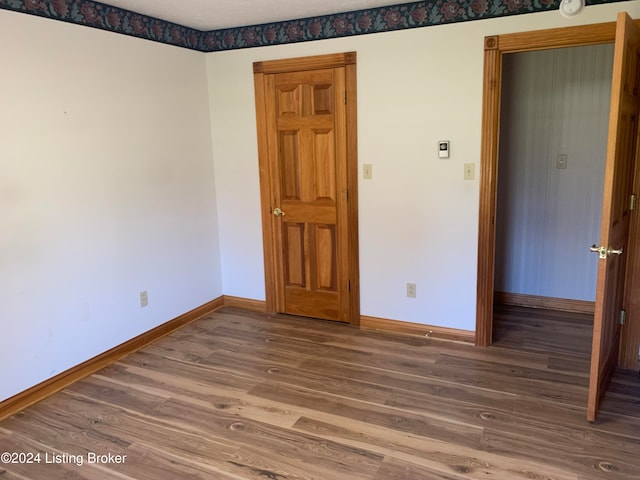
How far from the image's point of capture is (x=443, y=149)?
3.32 meters

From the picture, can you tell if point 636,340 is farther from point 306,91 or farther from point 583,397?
point 306,91

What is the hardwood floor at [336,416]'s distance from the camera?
2219 mm

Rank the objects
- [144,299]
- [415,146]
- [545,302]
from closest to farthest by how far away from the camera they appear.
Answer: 1. [415,146]
2. [144,299]
3. [545,302]

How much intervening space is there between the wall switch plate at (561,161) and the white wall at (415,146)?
3.93ft

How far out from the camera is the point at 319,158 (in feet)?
12.4

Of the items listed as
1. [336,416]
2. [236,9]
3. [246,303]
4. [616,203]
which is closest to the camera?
[616,203]

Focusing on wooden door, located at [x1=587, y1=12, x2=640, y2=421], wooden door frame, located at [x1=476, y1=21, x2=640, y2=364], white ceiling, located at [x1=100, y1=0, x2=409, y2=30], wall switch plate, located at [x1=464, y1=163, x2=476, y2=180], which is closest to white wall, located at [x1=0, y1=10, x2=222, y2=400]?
white ceiling, located at [x1=100, y1=0, x2=409, y2=30]

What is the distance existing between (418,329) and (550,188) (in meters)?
1.69

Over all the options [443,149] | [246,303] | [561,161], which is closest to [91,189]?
[246,303]

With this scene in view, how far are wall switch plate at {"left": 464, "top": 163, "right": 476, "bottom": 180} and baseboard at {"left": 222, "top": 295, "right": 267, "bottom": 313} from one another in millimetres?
2054

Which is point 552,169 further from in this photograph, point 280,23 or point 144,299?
point 144,299

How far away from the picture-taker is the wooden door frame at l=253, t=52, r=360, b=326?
3562mm

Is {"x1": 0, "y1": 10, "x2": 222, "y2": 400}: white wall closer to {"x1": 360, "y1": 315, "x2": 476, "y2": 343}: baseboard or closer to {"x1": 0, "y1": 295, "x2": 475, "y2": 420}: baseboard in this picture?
{"x1": 0, "y1": 295, "x2": 475, "y2": 420}: baseboard

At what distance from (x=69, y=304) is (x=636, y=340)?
3.58 m
